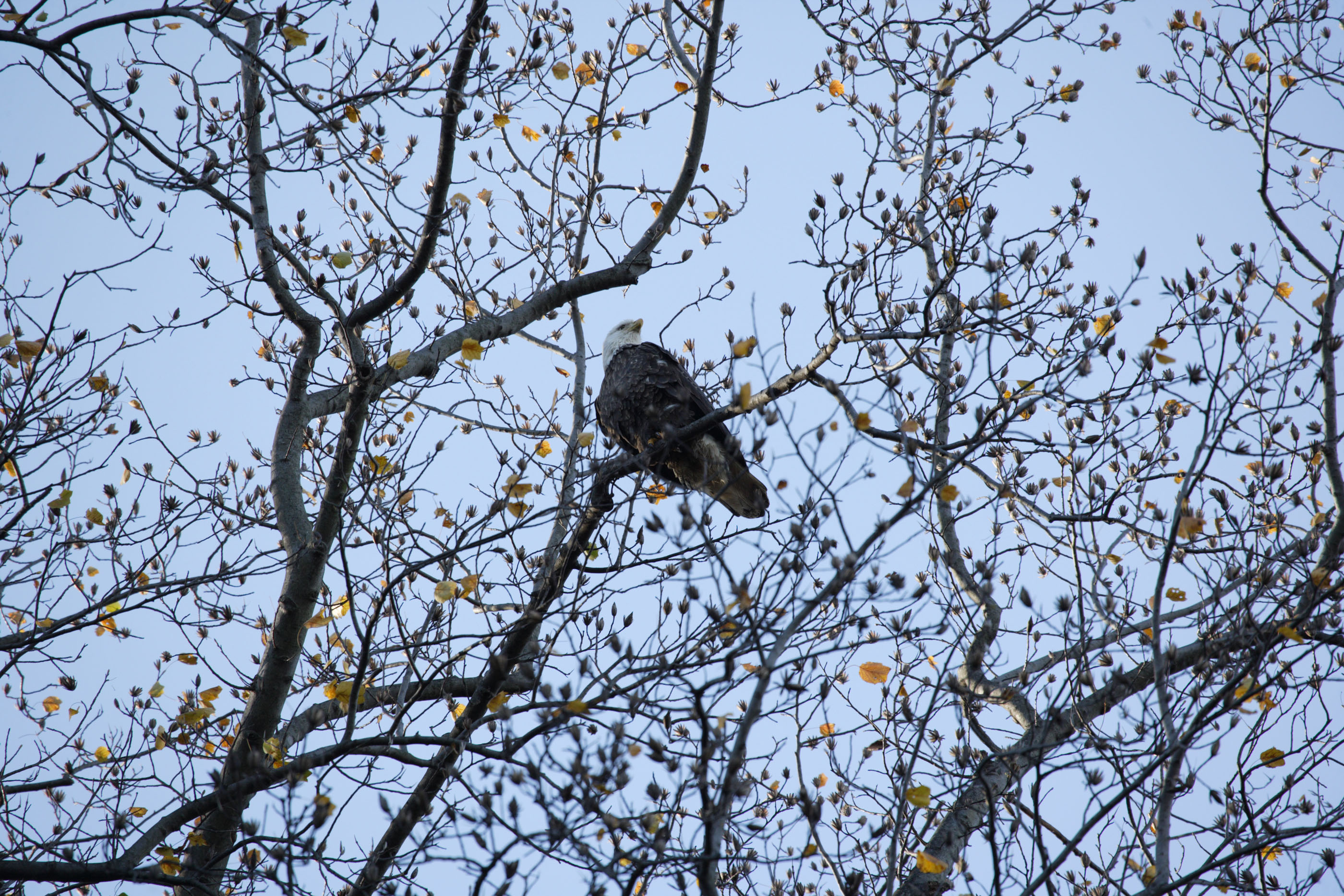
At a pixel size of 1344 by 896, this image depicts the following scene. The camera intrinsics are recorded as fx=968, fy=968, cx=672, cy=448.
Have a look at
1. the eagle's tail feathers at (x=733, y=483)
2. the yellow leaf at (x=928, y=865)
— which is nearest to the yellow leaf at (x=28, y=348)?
the eagle's tail feathers at (x=733, y=483)

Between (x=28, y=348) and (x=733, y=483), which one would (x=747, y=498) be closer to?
(x=733, y=483)

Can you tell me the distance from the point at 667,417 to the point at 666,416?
10 mm

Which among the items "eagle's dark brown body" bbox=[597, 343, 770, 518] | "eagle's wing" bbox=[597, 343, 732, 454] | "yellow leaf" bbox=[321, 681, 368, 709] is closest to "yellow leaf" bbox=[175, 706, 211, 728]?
"yellow leaf" bbox=[321, 681, 368, 709]

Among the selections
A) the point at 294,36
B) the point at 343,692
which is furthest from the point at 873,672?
the point at 294,36

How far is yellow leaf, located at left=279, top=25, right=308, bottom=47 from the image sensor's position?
307cm

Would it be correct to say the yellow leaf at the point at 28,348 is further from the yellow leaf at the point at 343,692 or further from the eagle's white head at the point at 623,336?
the eagle's white head at the point at 623,336

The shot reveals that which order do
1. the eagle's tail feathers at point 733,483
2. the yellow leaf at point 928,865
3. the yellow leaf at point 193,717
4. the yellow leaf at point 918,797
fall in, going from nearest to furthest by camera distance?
the yellow leaf at point 918,797 → the yellow leaf at point 928,865 → the yellow leaf at point 193,717 → the eagle's tail feathers at point 733,483

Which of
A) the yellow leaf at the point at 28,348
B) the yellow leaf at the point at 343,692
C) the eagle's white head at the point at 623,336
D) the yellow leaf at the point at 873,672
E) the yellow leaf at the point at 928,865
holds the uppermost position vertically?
the eagle's white head at the point at 623,336

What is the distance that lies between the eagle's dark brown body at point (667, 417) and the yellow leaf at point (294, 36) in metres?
1.76

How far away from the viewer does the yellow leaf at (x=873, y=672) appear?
327 cm

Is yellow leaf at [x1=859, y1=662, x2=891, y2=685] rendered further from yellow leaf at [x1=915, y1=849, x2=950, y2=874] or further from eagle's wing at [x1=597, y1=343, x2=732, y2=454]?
eagle's wing at [x1=597, y1=343, x2=732, y2=454]

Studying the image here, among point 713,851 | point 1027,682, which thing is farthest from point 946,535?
point 713,851

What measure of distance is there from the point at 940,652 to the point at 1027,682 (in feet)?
1.77

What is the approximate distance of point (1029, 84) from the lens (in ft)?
17.5
